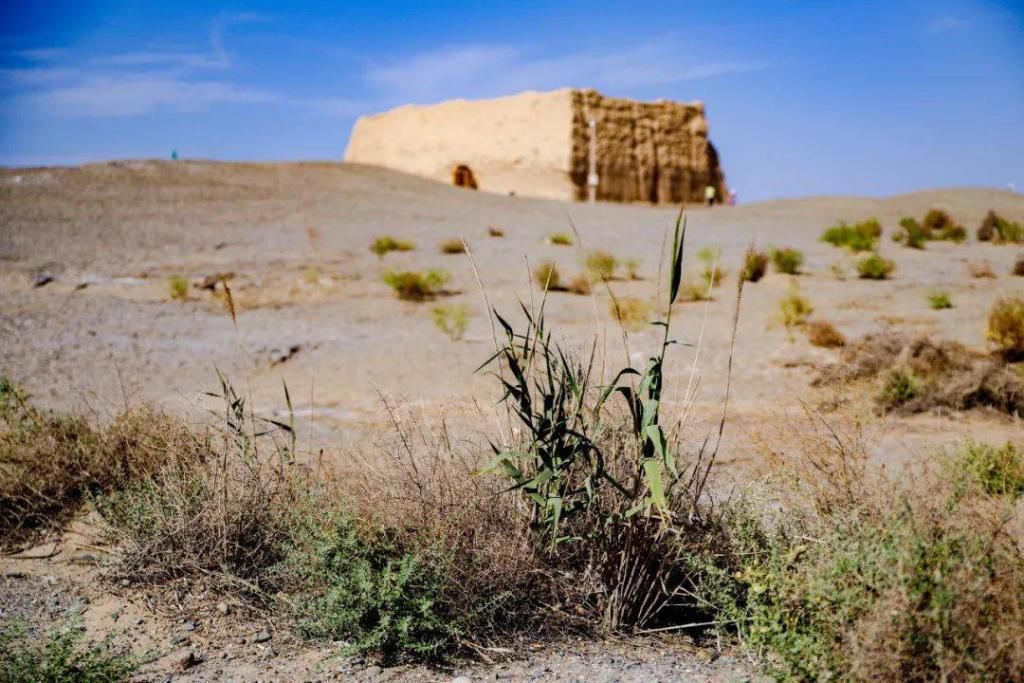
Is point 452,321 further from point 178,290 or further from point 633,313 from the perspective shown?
point 178,290

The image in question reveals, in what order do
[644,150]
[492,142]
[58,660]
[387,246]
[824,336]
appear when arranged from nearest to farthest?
[58,660]
[824,336]
[387,246]
[644,150]
[492,142]

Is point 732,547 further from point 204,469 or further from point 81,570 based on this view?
point 81,570

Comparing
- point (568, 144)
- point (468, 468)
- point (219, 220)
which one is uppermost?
point (568, 144)

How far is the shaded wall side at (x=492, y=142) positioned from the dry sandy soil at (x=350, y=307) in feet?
55.6

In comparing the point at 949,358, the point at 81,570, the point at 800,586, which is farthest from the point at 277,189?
the point at 800,586

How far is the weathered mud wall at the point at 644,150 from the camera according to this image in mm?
47250

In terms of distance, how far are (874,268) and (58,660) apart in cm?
1506

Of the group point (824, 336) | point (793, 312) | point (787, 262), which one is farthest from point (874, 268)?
point (824, 336)

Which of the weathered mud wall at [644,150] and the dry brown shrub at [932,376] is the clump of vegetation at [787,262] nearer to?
the dry brown shrub at [932,376]

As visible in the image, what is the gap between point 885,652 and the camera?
2.88 metres

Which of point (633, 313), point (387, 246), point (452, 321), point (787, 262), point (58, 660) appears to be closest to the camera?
point (58, 660)

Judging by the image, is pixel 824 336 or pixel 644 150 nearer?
pixel 824 336

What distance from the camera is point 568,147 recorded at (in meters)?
46.1

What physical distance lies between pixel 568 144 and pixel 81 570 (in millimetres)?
42918
